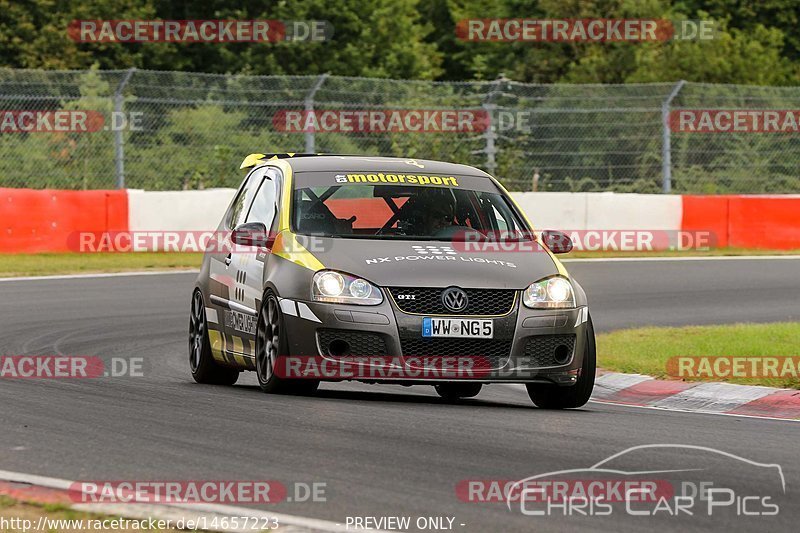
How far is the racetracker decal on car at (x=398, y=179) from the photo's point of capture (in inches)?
425

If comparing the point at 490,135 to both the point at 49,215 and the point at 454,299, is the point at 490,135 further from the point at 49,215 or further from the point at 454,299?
the point at 454,299

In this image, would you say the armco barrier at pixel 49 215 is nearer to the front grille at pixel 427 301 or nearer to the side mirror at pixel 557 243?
the side mirror at pixel 557 243

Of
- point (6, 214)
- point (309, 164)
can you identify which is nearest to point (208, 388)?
point (309, 164)

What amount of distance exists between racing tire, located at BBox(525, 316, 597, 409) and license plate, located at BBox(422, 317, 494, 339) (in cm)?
75

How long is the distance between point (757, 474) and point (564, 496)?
1.14m

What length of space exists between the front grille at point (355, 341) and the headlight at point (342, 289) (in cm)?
18

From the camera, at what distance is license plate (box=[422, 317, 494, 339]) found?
954 centimetres

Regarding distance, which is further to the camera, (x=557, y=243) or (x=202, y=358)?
(x=202, y=358)

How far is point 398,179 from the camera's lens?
10.9 metres

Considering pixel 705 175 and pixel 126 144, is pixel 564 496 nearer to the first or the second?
pixel 126 144

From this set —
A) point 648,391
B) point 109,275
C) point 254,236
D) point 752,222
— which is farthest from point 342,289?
point 752,222

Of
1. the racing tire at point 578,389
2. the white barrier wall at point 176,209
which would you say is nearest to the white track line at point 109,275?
the white barrier wall at point 176,209

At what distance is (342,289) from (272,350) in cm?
72

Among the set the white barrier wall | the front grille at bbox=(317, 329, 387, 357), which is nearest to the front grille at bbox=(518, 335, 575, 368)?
the front grille at bbox=(317, 329, 387, 357)
